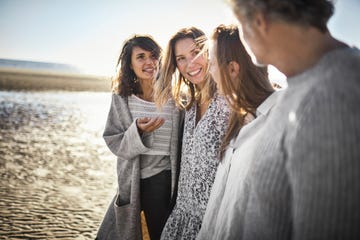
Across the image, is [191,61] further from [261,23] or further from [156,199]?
[261,23]

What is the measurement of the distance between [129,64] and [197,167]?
1627mm

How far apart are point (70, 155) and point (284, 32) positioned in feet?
29.4

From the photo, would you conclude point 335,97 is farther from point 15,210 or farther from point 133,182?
point 15,210

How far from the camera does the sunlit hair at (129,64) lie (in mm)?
3398

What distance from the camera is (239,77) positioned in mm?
1940

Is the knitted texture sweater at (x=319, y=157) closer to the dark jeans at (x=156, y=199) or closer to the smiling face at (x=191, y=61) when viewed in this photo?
the smiling face at (x=191, y=61)

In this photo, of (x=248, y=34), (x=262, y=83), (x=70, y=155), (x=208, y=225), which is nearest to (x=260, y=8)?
(x=248, y=34)

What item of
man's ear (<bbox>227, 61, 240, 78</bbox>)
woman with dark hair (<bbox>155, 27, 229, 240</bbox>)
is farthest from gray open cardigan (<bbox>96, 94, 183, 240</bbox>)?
man's ear (<bbox>227, 61, 240, 78</bbox>)

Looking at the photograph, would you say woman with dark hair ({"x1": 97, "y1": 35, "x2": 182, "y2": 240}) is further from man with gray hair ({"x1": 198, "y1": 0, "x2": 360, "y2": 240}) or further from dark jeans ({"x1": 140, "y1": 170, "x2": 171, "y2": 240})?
man with gray hair ({"x1": 198, "y1": 0, "x2": 360, "y2": 240})

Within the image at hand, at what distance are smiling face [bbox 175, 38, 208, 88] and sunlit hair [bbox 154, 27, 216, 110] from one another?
0.04 metres

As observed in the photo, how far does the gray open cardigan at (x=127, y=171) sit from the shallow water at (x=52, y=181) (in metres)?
1.94

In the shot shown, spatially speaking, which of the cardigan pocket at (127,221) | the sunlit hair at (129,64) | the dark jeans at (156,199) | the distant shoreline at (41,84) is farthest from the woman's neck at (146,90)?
the distant shoreline at (41,84)

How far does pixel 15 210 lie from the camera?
5422 millimetres

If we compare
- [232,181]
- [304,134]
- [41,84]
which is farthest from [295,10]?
[41,84]
